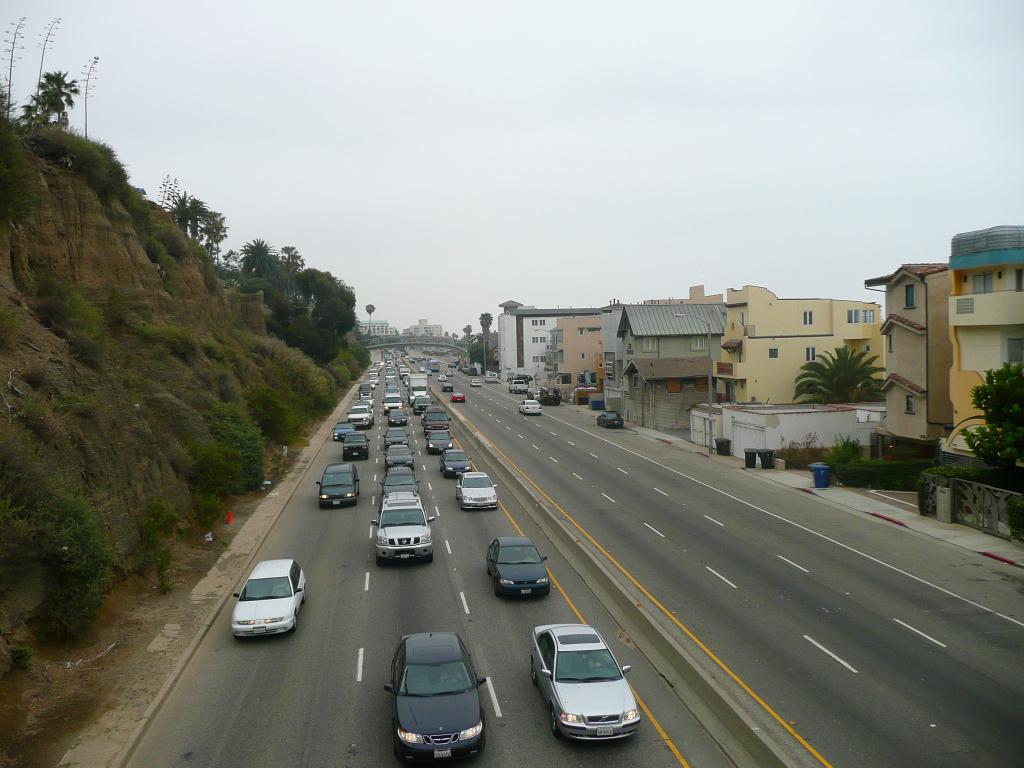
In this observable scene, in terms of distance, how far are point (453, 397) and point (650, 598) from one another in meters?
68.1

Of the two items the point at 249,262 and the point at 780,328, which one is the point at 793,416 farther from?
the point at 249,262

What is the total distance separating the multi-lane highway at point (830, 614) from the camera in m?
12.6

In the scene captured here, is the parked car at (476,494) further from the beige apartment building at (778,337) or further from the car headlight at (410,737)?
the beige apartment building at (778,337)

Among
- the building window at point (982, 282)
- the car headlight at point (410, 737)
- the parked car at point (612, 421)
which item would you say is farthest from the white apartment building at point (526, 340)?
the car headlight at point (410, 737)

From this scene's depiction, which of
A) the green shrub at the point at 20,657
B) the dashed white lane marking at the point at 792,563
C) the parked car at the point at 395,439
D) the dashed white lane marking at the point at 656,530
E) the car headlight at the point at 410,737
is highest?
the parked car at the point at 395,439

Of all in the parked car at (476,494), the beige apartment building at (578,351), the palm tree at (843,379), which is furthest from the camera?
the beige apartment building at (578,351)

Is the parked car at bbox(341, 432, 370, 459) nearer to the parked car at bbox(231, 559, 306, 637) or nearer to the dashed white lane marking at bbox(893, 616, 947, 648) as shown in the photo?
the parked car at bbox(231, 559, 306, 637)

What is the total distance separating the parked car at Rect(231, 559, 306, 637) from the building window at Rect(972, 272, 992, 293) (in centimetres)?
2944

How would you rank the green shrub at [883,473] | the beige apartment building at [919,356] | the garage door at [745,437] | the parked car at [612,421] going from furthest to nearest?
the parked car at [612,421], the garage door at [745,437], the beige apartment building at [919,356], the green shrub at [883,473]

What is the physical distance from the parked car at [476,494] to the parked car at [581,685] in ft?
54.7

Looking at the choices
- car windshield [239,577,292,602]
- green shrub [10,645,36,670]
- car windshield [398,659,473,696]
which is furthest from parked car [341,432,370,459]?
car windshield [398,659,473,696]

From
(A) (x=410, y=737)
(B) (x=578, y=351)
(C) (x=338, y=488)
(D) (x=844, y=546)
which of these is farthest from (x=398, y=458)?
(B) (x=578, y=351)

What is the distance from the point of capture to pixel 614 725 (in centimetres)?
1205

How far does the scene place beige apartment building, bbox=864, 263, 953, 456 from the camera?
3625 centimetres
